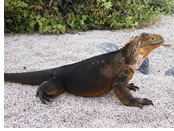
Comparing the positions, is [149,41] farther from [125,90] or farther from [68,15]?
[68,15]

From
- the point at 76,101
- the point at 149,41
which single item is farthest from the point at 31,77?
the point at 149,41

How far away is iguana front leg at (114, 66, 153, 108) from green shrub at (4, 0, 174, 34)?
3.46m

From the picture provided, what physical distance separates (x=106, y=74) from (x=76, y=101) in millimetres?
548

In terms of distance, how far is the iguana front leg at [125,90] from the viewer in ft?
9.50

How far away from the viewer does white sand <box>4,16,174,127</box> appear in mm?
2646

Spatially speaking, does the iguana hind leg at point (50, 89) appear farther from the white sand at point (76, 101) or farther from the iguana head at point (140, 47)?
the iguana head at point (140, 47)

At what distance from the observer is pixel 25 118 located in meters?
2.69

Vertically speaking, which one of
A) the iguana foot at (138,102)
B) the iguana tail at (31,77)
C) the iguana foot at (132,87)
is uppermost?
the iguana foot at (138,102)

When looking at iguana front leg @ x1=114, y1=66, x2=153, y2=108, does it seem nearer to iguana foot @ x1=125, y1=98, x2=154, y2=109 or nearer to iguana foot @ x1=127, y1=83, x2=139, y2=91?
iguana foot @ x1=125, y1=98, x2=154, y2=109

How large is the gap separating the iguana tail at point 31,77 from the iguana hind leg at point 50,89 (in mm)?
181

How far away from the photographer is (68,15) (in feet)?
21.5

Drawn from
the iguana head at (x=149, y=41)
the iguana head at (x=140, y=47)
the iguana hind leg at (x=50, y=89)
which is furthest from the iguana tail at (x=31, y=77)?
the iguana head at (x=149, y=41)

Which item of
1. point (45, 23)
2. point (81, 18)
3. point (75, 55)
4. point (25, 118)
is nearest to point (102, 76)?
point (25, 118)

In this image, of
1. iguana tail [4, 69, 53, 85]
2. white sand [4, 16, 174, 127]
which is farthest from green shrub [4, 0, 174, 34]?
iguana tail [4, 69, 53, 85]
